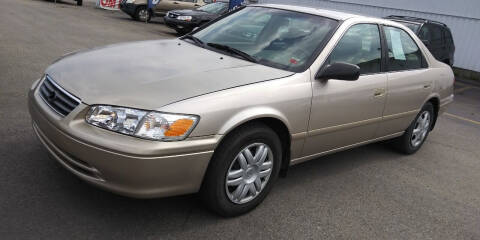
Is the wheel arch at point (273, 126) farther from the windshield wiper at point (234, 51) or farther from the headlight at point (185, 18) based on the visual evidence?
the headlight at point (185, 18)

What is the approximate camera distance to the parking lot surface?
9.58 feet

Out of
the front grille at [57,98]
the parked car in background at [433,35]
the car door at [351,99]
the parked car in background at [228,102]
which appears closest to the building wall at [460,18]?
the parked car in background at [433,35]

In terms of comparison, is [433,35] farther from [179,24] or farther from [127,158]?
[127,158]

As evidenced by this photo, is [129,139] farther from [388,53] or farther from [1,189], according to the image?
[388,53]

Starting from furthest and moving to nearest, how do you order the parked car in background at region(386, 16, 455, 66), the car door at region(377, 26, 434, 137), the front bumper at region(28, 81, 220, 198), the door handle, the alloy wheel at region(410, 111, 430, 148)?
the parked car in background at region(386, 16, 455, 66) < the alloy wheel at region(410, 111, 430, 148) < the car door at region(377, 26, 434, 137) < the door handle < the front bumper at region(28, 81, 220, 198)

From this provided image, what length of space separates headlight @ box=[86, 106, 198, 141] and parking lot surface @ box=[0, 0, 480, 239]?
0.72 meters

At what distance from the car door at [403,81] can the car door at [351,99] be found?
173mm

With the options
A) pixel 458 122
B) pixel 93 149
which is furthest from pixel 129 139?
pixel 458 122

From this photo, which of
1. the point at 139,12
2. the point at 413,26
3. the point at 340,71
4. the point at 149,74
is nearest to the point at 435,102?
the point at 340,71

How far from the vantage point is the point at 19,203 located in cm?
297

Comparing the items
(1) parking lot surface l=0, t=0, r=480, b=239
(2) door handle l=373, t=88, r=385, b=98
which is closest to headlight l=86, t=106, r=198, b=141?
(1) parking lot surface l=0, t=0, r=480, b=239

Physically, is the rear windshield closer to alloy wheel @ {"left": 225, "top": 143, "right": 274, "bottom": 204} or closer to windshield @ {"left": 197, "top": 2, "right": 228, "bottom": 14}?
windshield @ {"left": 197, "top": 2, "right": 228, "bottom": 14}

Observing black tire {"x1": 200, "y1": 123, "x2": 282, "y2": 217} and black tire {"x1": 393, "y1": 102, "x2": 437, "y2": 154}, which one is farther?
black tire {"x1": 393, "y1": 102, "x2": 437, "y2": 154}

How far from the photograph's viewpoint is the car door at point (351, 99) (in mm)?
3583
